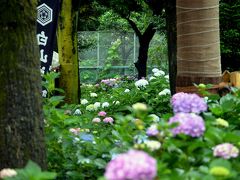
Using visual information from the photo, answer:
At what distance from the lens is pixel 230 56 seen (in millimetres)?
8539

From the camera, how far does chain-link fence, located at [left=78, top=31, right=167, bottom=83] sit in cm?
2336

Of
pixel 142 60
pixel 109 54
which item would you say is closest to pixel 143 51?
pixel 142 60

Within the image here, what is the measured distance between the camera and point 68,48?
8977mm

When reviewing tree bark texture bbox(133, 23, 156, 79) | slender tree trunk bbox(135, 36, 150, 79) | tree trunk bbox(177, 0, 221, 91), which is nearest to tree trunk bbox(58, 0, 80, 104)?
tree trunk bbox(177, 0, 221, 91)

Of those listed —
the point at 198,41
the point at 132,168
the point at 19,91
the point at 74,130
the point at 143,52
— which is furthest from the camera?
the point at 143,52

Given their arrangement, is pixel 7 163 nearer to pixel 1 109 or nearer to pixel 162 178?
pixel 1 109

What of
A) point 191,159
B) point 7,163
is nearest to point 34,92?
point 7,163

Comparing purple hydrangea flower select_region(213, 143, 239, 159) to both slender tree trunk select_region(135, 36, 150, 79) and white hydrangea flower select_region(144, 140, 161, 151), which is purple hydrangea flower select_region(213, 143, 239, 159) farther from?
slender tree trunk select_region(135, 36, 150, 79)

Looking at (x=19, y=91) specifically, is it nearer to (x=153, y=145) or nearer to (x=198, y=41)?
(x=153, y=145)

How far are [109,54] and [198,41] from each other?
20014 millimetres

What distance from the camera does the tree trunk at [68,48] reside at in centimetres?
880

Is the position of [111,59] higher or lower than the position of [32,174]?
higher

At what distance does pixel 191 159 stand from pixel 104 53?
22.5m

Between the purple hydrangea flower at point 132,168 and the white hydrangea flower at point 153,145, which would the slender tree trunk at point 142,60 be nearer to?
the white hydrangea flower at point 153,145
